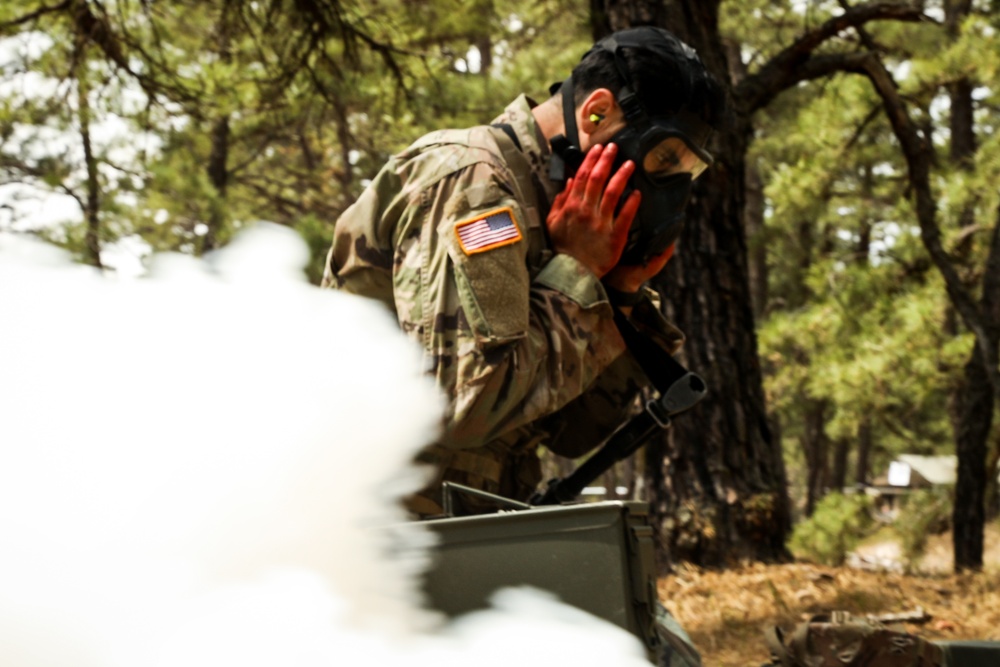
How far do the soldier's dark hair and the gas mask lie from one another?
0.04 feet

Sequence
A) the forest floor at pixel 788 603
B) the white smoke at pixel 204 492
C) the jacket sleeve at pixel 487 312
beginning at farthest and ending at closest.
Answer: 1. the forest floor at pixel 788 603
2. the jacket sleeve at pixel 487 312
3. the white smoke at pixel 204 492

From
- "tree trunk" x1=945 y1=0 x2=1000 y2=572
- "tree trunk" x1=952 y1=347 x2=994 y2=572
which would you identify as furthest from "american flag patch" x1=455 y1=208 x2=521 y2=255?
"tree trunk" x1=952 y1=347 x2=994 y2=572

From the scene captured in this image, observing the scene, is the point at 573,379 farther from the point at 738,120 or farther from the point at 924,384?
the point at 924,384

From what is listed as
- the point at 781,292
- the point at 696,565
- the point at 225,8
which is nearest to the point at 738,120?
the point at 696,565

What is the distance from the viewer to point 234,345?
178cm

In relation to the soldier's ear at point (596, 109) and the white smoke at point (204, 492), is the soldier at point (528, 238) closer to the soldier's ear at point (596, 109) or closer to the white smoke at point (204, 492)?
the soldier's ear at point (596, 109)

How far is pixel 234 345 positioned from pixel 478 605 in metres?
0.60

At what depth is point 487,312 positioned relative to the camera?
80.5 inches

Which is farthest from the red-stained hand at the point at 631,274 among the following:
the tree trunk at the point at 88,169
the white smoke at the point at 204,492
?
the tree trunk at the point at 88,169

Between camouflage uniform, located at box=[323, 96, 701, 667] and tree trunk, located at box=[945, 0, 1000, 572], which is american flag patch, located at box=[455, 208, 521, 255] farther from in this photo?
tree trunk, located at box=[945, 0, 1000, 572]

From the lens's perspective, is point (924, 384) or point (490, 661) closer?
point (490, 661)

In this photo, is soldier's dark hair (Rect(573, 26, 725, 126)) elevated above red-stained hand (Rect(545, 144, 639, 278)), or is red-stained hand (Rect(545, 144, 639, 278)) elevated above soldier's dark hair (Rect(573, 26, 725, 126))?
soldier's dark hair (Rect(573, 26, 725, 126))

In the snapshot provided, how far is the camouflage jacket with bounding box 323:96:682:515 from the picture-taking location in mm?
2055

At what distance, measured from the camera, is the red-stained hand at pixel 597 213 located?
7.45 ft
